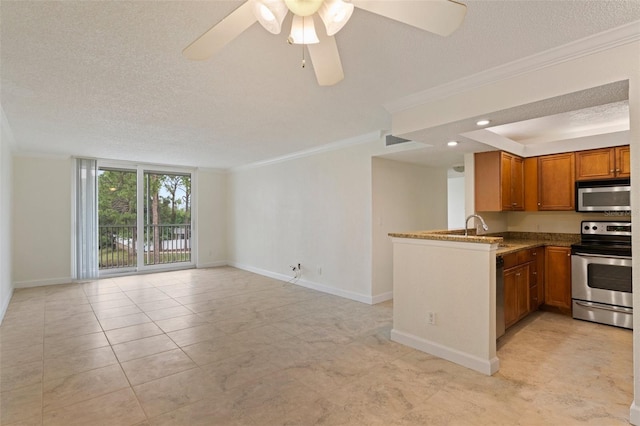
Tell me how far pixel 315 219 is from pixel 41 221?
5.13m

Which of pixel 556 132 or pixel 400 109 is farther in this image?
pixel 556 132

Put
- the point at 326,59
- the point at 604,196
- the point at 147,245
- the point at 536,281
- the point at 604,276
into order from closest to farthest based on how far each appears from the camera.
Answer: the point at 326,59
the point at 604,276
the point at 604,196
the point at 536,281
the point at 147,245

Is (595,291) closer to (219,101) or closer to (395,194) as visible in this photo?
(395,194)

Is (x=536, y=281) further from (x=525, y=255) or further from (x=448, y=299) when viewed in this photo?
(x=448, y=299)

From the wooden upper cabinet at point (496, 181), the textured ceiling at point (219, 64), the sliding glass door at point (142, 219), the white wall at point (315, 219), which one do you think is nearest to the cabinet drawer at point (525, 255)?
the wooden upper cabinet at point (496, 181)

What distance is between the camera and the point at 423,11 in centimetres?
136

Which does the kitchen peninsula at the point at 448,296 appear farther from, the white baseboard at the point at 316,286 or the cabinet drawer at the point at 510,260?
the white baseboard at the point at 316,286

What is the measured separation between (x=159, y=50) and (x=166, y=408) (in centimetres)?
248

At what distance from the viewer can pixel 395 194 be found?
5082mm

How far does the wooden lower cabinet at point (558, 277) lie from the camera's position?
4012 mm

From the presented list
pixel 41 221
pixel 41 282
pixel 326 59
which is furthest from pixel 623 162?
pixel 41 282

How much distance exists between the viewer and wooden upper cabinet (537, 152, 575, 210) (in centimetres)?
414

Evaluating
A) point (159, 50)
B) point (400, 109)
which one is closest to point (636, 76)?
point (400, 109)

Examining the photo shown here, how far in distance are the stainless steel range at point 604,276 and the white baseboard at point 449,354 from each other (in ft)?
6.51
